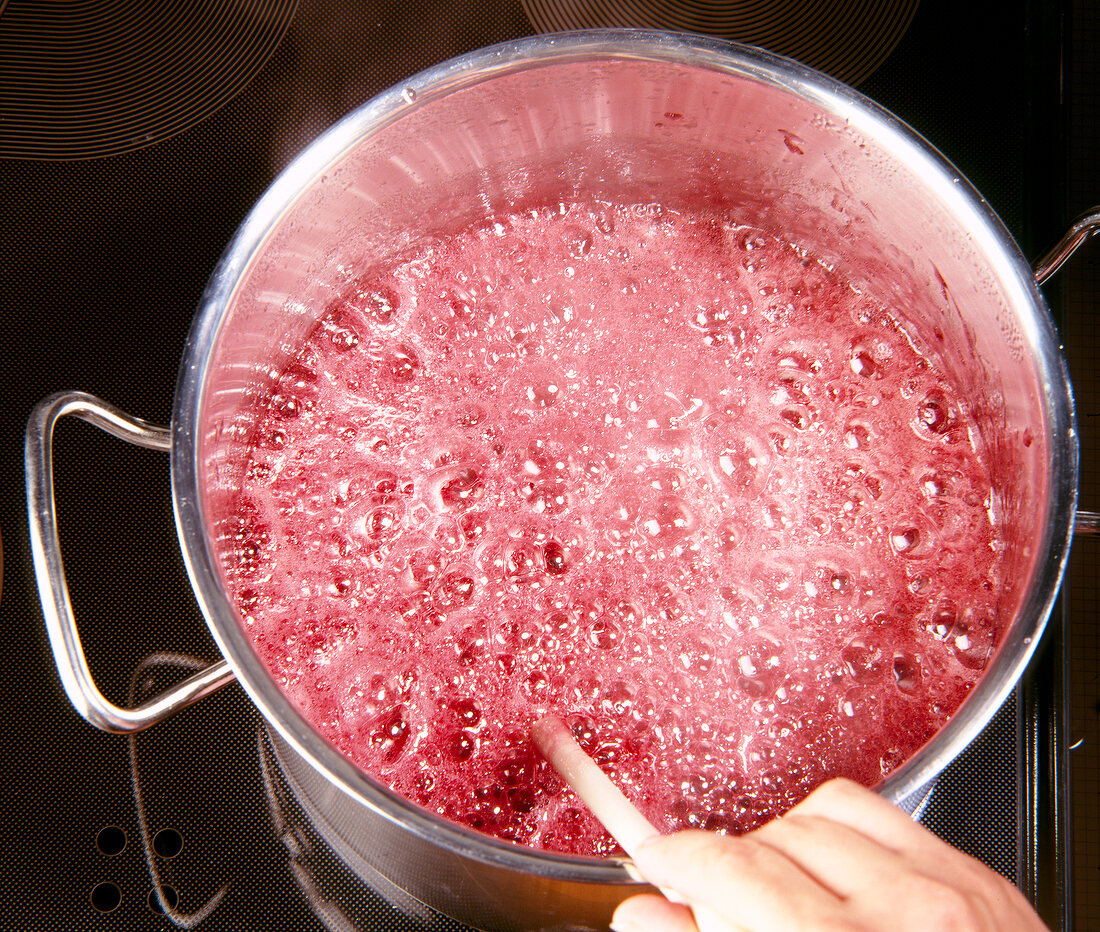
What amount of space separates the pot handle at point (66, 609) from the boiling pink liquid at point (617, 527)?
0.11 meters

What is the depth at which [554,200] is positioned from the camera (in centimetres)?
86

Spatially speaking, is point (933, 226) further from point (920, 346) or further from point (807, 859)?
point (807, 859)

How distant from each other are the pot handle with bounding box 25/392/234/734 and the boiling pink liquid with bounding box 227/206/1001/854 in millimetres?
108

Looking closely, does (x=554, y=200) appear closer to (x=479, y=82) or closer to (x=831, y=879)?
(x=479, y=82)

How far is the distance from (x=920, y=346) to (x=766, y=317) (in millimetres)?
149

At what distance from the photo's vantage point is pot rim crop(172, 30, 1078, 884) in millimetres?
523

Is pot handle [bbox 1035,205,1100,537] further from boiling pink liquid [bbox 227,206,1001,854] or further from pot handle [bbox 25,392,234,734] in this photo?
pot handle [bbox 25,392,234,734]

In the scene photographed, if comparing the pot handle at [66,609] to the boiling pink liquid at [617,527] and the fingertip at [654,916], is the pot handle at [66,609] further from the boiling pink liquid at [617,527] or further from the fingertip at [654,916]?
the fingertip at [654,916]

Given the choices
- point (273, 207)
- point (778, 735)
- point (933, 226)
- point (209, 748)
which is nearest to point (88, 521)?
point (209, 748)

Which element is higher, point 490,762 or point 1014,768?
point 490,762

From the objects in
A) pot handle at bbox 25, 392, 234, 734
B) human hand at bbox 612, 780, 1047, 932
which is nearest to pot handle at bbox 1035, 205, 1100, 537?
human hand at bbox 612, 780, 1047, 932

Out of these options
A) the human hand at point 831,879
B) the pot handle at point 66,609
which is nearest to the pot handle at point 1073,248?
the human hand at point 831,879

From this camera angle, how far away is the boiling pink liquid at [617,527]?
71cm

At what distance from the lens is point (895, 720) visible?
72cm
